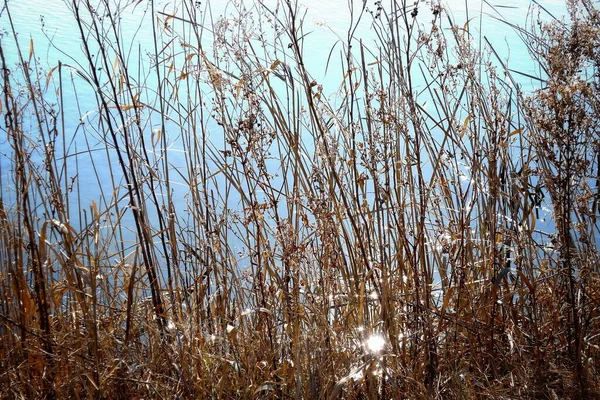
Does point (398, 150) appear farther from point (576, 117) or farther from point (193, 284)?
point (193, 284)

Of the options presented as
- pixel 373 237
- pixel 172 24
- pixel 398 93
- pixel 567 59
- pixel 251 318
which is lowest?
pixel 251 318

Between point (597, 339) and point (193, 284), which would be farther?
point (193, 284)

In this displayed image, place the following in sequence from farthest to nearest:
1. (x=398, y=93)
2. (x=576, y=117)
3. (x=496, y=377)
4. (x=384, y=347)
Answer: (x=398, y=93)
(x=496, y=377)
(x=384, y=347)
(x=576, y=117)

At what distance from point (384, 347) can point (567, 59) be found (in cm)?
73

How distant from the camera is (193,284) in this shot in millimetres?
1888

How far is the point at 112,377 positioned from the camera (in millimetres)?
1490

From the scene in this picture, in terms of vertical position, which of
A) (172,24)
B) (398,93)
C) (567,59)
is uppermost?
(172,24)

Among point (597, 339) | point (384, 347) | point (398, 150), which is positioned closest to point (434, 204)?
point (398, 150)

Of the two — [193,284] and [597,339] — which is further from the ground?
[193,284]

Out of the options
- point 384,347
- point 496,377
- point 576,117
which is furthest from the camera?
point 496,377

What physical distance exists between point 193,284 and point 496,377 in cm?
83

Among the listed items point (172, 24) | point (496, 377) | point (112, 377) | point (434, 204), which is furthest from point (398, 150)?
point (112, 377)

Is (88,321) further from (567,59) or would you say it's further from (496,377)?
(567,59)

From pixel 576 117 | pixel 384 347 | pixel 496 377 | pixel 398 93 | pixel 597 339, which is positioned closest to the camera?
pixel 576 117
